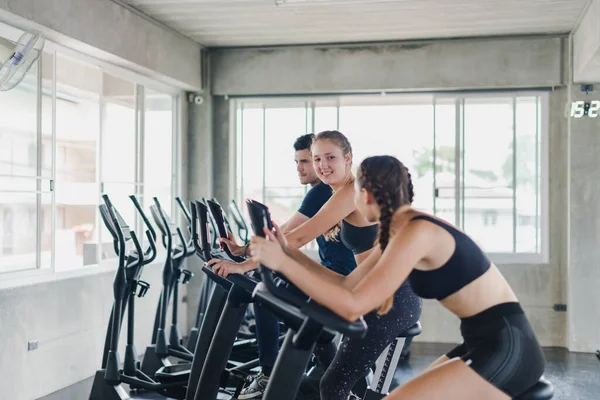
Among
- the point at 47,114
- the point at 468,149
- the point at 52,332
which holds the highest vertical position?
the point at 47,114

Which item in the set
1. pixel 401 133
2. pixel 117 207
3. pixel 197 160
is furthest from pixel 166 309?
pixel 401 133

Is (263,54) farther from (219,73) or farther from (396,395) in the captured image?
(396,395)

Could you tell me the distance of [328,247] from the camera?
4.03 metres

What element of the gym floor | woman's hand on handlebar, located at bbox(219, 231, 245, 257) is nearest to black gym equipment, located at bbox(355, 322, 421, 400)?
woman's hand on handlebar, located at bbox(219, 231, 245, 257)

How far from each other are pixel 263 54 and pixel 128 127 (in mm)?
1727

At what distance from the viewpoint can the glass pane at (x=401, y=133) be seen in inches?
295

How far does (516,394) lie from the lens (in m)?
2.32

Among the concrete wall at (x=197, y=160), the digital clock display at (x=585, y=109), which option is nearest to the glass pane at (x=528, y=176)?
the digital clock display at (x=585, y=109)

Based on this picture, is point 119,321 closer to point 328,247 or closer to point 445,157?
point 328,247

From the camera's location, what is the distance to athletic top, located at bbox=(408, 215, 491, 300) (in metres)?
2.30

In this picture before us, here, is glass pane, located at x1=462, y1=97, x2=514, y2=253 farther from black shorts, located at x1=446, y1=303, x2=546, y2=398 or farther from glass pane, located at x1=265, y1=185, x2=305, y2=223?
black shorts, located at x1=446, y1=303, x2=546, y2=398

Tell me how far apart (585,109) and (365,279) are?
17.2 ft

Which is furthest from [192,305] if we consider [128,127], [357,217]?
[357,217]

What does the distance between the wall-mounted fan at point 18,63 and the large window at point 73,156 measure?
247 millimetres
